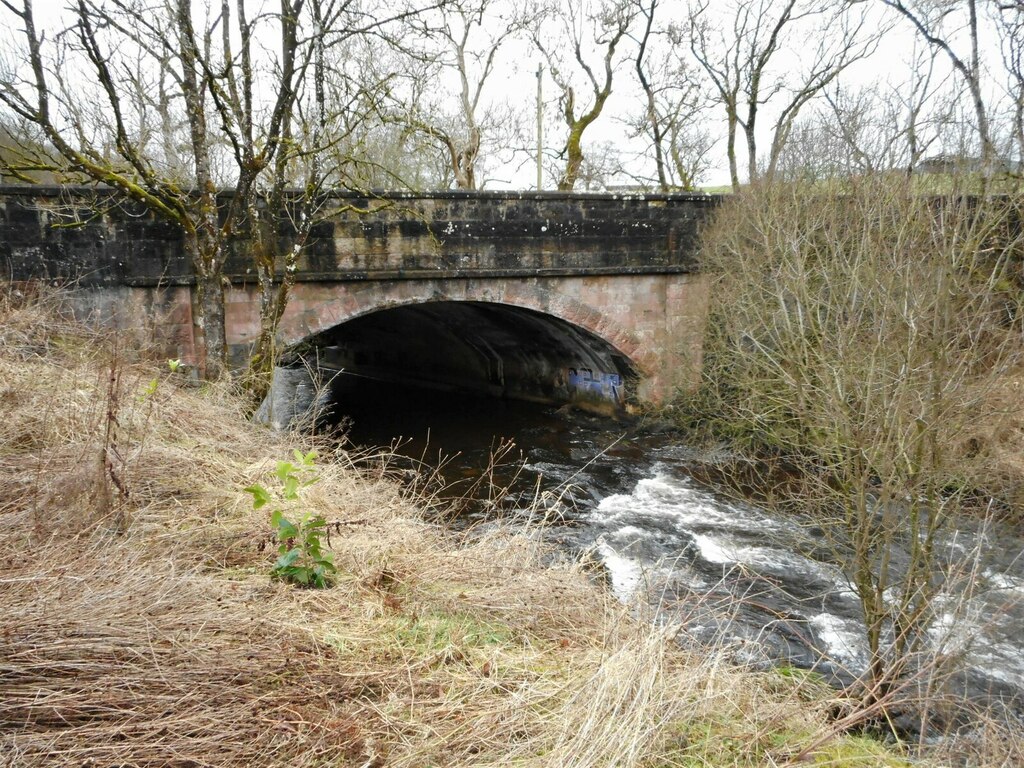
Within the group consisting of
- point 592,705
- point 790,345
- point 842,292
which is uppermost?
point 842,292

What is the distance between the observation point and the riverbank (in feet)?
7.55

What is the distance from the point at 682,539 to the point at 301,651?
17.0ft

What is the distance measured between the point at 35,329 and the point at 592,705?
592cm

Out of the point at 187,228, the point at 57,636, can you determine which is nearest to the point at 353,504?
the point at 57,636

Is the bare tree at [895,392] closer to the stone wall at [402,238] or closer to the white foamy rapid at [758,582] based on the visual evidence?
the white foamy rapid at [758,582]

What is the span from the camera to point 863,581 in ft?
15.4

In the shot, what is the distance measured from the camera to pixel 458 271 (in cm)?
995

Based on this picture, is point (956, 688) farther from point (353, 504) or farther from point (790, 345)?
point (353, 504)

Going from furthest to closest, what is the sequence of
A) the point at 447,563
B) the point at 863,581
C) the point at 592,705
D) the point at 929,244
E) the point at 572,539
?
the point at 572,539
the point at 929,244
the point at 863,581
the point at 447,563
the point at 592,705

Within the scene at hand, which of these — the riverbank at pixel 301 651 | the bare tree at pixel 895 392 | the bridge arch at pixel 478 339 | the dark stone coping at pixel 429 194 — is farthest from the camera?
the bridge arch at pixel 478 339

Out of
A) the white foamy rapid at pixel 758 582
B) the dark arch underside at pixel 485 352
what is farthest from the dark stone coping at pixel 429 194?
the white foamy rapid at pixel 758 582

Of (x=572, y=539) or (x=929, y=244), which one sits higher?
(x=929, y=244)

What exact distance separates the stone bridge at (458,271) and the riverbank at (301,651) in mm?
3977

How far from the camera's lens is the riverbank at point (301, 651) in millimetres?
2301
